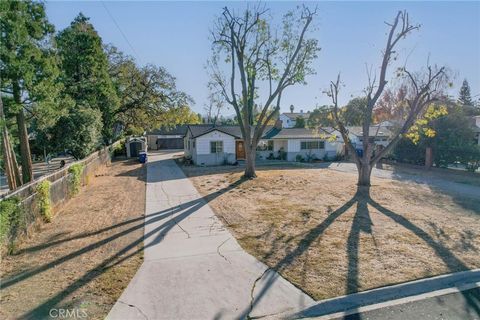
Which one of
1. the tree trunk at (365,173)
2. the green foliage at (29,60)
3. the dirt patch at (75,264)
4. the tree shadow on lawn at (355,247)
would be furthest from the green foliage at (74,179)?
the tree trunk at (365,173)

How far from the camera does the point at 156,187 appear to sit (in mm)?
13945

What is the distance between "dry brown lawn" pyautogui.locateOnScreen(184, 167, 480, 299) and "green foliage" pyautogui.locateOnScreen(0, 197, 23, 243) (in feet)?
16.5

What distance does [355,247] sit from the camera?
20.6 ft

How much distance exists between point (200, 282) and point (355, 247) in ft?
11.8

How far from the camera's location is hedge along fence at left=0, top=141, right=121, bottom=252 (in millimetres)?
5957

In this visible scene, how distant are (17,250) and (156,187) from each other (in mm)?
7764

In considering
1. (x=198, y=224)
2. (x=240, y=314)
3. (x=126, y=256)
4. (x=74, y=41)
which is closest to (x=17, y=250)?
(x=126, y=256)

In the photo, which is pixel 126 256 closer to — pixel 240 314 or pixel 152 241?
pixel 152 241

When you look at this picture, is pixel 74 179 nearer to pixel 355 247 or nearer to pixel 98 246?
pixel 98 246

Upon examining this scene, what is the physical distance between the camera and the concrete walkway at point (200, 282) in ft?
13.5

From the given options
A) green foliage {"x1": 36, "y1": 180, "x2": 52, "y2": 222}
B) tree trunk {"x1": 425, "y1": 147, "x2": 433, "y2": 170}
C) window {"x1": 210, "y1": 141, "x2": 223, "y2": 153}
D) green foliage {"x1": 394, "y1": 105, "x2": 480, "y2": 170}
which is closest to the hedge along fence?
green foliage {"x1": 36, "y1": 180, "x2": 52, "y2": 222}

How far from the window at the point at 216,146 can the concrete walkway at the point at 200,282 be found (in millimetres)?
15560

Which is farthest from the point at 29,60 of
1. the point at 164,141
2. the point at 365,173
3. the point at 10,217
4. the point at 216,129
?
the point at 164,141

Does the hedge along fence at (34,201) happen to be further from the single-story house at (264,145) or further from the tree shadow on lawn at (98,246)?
the single-story house at (264,145)
